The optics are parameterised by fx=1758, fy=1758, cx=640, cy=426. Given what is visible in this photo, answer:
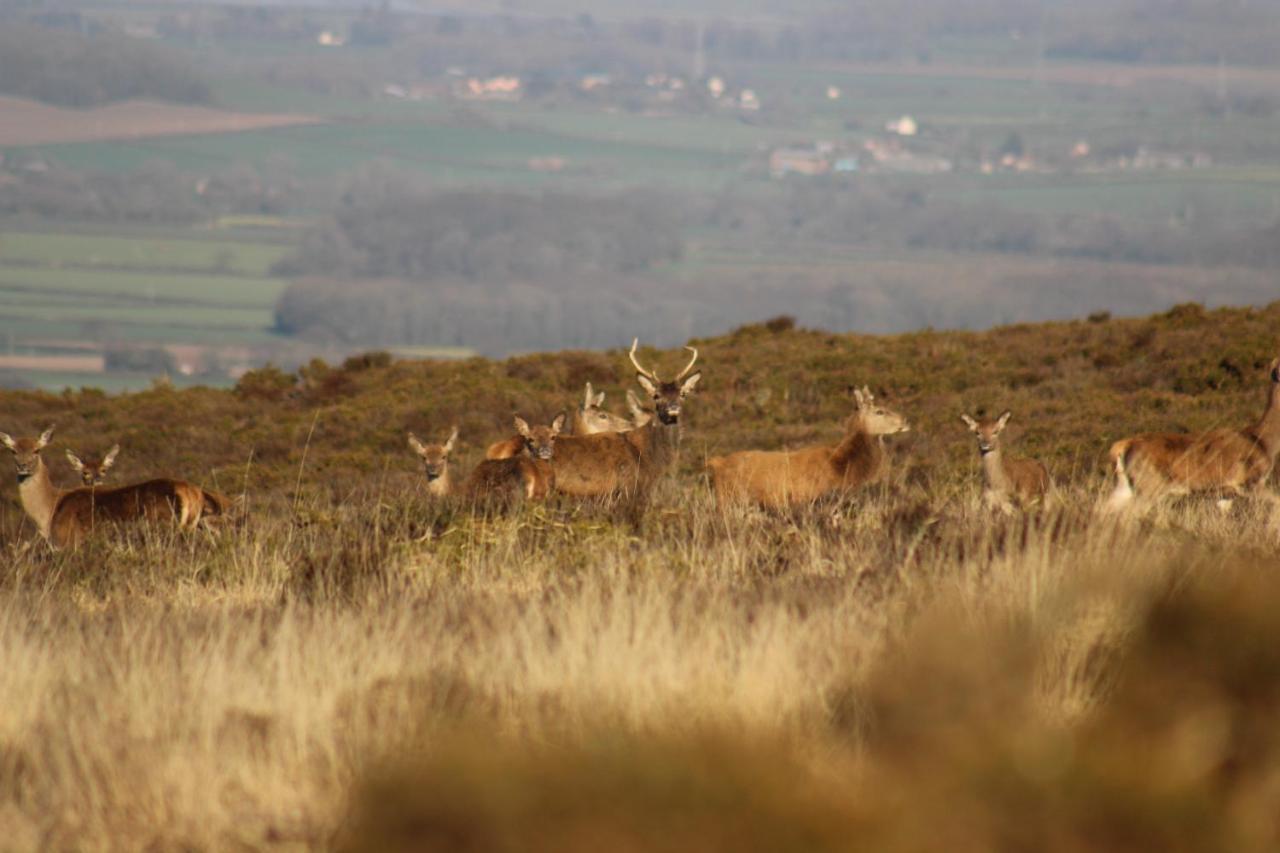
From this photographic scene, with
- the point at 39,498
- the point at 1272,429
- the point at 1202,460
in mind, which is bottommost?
the point at 39,498

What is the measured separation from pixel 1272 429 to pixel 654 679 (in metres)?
8.26

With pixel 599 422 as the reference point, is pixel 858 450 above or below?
above

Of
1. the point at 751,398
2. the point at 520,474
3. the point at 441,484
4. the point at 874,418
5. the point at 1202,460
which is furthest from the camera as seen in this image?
the point at 751,398

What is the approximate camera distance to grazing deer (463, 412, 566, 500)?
12812mm

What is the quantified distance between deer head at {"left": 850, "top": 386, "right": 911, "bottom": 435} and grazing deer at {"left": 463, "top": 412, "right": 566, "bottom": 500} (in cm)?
251

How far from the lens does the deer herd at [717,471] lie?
40.5 feet

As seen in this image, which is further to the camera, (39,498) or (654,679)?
(39,498)

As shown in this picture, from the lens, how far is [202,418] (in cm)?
3125

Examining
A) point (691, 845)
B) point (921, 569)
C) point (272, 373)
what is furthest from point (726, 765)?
point (272, 373)

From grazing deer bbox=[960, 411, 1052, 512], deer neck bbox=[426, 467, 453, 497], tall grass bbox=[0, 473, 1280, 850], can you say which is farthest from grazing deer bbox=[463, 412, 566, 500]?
tall grass bbox=[0, 473, 1280, 850]

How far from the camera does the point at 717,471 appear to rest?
13.9 meters

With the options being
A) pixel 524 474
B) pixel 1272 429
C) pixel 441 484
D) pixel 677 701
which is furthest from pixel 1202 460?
pixel 677 701

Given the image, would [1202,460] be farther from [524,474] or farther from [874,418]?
[524,474]

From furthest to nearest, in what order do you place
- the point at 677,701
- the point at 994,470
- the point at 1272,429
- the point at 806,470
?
the point at 806,470 → the point at 994,470 → the point at 1272,429 → the point at 677,701
